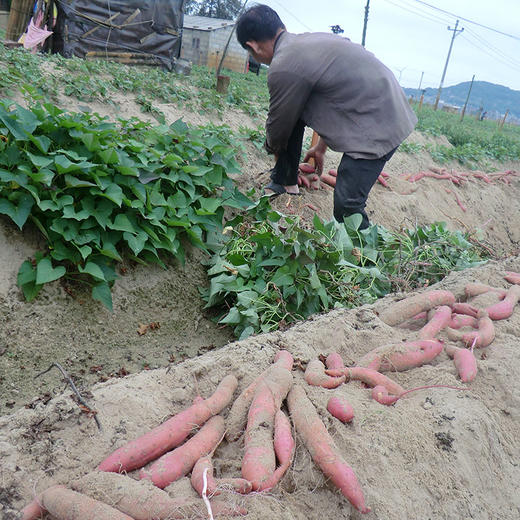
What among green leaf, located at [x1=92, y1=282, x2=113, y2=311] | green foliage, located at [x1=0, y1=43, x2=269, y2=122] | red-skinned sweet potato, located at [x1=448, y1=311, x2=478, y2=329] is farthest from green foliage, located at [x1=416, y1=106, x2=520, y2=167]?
green leaf, located at [x1=92, y1=282, x2=113, y2=311]

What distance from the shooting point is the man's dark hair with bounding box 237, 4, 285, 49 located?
412 centimetres

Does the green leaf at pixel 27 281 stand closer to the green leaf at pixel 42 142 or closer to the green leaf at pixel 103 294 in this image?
the green leaf at pixel 103 294

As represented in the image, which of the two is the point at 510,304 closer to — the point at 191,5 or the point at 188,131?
the point at 188,131

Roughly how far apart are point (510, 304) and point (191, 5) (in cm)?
4618

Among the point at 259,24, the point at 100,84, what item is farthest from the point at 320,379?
the point at 100,84

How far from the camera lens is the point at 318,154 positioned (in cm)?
561

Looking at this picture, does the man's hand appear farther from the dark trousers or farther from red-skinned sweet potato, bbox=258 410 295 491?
red-skinned sweet potato, bbox=258 410 295 491

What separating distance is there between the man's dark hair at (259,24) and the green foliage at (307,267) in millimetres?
1367

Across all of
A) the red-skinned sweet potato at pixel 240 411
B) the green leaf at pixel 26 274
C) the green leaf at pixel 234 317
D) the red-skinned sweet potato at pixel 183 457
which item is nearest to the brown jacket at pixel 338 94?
the green leaf at pixel 234 317

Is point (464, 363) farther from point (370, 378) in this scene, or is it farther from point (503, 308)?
point (503, 308)

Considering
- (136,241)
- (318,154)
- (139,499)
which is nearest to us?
(139,499)

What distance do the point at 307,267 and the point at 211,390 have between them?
165 cm

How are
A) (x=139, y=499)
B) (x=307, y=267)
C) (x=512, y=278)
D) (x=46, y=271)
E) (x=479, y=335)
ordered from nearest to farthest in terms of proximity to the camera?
1. (x=139, y=499)
2. (x=479, y=335)
3. (x=46, y=271)
4. (x=307, y=267)
5. (x=512, y=278)

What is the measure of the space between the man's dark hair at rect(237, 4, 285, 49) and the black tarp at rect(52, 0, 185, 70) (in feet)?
22.8
